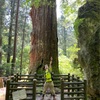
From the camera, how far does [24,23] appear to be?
2689 cm

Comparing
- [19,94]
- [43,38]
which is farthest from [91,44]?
[43,38]

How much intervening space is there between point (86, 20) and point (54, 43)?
17.8 ft

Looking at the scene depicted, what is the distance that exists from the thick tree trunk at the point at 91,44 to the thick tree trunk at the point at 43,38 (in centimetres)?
497

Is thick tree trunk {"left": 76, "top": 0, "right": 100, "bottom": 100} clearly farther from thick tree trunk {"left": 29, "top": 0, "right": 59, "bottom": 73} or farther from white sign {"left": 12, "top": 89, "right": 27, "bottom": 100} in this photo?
thick tree trunk {"left": 29, "top": 0, "right": 59, "bottom": 73}

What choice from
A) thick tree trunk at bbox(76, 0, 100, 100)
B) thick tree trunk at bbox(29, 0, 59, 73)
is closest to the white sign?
thick tree trunk at bbox(76, 0, 100, 100)

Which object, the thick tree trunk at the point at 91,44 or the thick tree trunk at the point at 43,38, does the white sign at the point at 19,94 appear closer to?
the thick tree trunk at the point at 91,44

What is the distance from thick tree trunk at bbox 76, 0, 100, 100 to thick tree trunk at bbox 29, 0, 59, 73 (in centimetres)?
497

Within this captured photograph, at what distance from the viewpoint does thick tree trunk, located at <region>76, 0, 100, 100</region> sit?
626cm

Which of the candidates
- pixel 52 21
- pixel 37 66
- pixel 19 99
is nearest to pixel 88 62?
pixel 19 99

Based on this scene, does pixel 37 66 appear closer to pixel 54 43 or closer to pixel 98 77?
pixel 54 43

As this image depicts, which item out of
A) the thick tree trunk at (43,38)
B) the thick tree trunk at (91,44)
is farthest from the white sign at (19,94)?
the thick tree trunk at (43,38)

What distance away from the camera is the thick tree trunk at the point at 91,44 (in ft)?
20.5

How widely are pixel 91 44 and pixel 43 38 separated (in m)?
5.80

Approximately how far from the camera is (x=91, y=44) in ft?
21.1
